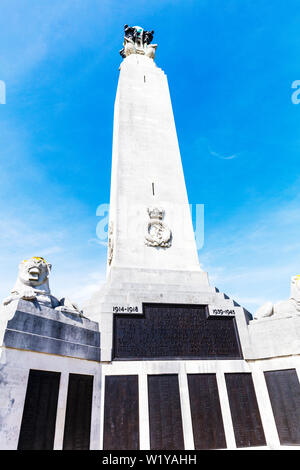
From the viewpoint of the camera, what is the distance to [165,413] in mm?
8250

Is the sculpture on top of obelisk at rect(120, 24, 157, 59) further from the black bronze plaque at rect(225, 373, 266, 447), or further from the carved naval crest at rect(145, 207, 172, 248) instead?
the black bronze plaque at rect(225, 373, 266, 447)

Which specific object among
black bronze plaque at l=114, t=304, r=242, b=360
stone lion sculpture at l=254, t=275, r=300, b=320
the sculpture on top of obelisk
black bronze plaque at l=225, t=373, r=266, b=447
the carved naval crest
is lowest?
black bronze plaque at l=225, t=373, r=266, b=447

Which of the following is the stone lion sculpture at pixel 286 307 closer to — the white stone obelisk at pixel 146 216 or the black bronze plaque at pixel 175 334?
the black bronze plaque at pixel 175 334

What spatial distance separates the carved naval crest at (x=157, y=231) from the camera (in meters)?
13.2

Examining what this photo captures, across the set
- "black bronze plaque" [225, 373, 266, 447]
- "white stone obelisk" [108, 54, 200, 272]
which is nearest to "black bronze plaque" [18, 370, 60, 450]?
"white stone obelisk" [108, 54, 200, 272]

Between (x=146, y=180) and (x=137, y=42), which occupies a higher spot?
(x=137, y=42)

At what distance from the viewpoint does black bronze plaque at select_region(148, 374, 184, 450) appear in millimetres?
7848

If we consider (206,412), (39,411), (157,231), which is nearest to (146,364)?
(206,412)

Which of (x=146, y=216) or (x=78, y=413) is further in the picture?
(x=146, y=216)

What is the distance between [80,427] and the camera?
24.9 ft

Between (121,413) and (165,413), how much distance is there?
4.54 ft

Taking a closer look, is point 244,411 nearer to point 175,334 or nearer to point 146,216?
point 175,334

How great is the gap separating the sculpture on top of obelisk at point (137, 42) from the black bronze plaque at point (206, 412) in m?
25.5

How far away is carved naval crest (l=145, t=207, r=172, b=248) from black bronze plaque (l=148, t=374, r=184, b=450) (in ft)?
20.1
